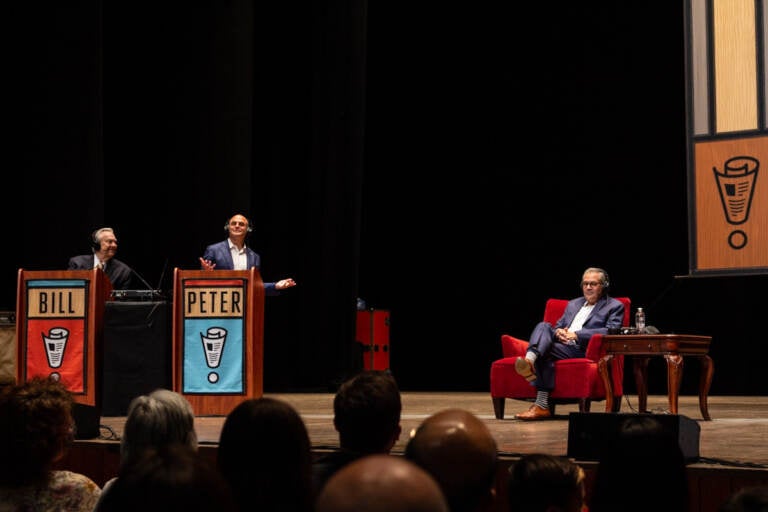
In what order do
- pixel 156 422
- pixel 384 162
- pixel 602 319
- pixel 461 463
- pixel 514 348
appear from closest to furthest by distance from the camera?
1. pixel 461 463
2. pixel 156 422
3. pixel 602 319
4. pixel 514 348
5. pixel 384 162

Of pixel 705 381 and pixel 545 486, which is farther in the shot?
pixel 705 381

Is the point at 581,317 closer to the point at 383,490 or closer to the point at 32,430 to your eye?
the point at 32,430

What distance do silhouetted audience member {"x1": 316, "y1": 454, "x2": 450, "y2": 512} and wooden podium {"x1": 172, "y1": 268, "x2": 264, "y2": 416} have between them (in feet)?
14.3

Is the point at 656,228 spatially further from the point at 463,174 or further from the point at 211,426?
the point at 211,426

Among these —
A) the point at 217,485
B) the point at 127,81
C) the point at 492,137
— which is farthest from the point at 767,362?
the point at 217,485

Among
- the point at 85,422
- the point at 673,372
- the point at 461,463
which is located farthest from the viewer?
the point at 673,372

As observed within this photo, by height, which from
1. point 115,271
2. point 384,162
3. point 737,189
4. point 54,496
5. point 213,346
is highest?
point 384,162

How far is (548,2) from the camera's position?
30.5 ft

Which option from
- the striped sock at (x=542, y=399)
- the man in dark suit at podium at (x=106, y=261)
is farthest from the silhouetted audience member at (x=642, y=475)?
the man in dark suit at podium at (x=106, y=261)

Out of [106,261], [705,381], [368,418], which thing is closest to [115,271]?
[106,261]

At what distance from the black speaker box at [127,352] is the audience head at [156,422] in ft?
11.0

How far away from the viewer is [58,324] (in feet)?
17.4

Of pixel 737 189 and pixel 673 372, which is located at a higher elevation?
pixel 737 189

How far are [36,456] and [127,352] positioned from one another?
3.73 m
